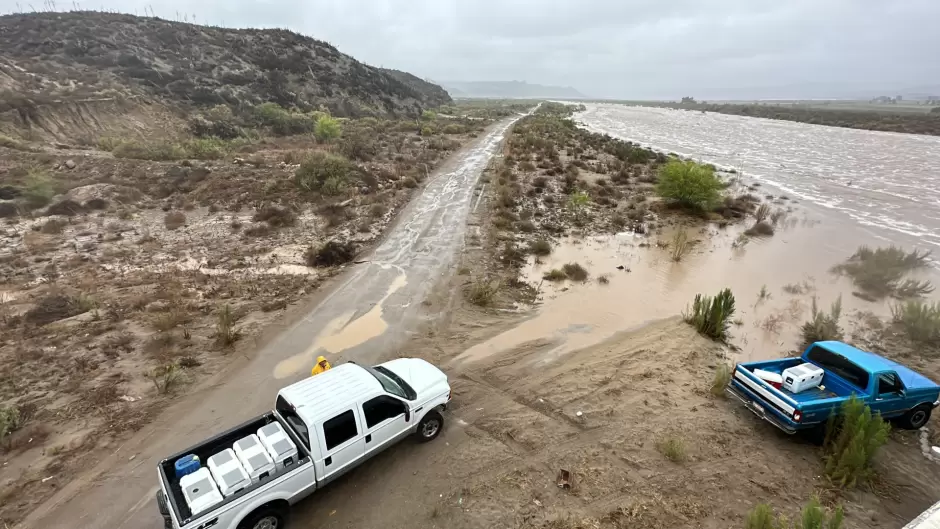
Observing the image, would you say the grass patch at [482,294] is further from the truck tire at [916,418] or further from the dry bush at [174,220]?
the dry bush at [174,220]

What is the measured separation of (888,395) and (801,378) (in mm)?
1371

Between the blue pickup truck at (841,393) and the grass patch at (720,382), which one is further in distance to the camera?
the grass patch at (720,382)

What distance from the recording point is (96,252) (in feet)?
50.1

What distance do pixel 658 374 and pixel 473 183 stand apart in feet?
66.3

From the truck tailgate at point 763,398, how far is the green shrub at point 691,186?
16.6 meters

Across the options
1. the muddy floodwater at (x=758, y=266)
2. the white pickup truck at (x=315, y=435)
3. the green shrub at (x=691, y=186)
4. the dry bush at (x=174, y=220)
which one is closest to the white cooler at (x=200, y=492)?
the white pickup truck at (x=315, y=435)

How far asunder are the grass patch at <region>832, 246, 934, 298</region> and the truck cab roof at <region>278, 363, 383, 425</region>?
1693cm

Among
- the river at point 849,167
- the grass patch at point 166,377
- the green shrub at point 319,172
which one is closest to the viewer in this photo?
the grass patch at point 166,377

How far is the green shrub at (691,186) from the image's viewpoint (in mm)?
22562

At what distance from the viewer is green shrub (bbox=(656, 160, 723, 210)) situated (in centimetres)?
2256

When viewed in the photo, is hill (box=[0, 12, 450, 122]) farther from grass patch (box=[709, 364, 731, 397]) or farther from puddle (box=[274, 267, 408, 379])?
grass patch (box=[709, 364, 731, 397])

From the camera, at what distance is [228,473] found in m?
5.47

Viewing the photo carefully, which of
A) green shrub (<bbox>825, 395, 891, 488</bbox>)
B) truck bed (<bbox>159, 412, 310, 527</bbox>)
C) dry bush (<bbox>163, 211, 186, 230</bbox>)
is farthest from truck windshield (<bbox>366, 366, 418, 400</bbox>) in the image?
dry bush (<bbox>163, 211, 186, 230</bbox>)

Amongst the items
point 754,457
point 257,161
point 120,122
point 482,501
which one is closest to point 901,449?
point 754,457
